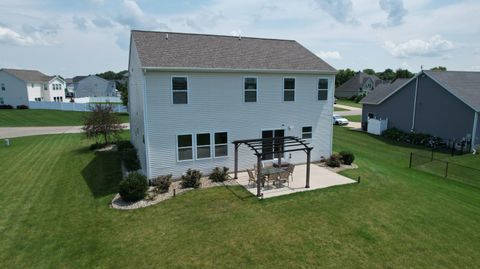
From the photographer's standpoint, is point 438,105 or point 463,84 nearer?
point 438,105

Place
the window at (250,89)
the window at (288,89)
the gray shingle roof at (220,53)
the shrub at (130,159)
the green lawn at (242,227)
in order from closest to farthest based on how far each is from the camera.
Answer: the green lawn at (242,227), the gray shingle roof at (220,53), the window at (250,89), the window at (288,89), the shrub at (130,159)

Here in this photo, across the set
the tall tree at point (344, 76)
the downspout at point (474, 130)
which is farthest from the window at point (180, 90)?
the tall tree at point (344, 76)

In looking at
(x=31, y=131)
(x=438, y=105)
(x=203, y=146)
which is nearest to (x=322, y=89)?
(x=203, y=146)

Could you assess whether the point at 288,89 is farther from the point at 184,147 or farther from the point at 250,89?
the point at 184,147

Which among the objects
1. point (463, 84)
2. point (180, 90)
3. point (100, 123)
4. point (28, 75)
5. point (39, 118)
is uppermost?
point (28, 75)

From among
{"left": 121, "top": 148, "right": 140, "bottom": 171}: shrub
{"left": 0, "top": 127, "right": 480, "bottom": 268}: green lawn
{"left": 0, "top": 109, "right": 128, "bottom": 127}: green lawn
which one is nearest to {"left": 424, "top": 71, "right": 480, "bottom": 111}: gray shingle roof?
{"left": 0, "top": 127, "right": 480, "bottom": 268}: green lawn

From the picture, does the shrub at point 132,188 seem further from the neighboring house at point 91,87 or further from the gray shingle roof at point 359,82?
the neighboring house at point 91,87

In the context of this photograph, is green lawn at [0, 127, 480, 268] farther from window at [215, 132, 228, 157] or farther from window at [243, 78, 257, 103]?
window at [243, 78, 257, 103]
